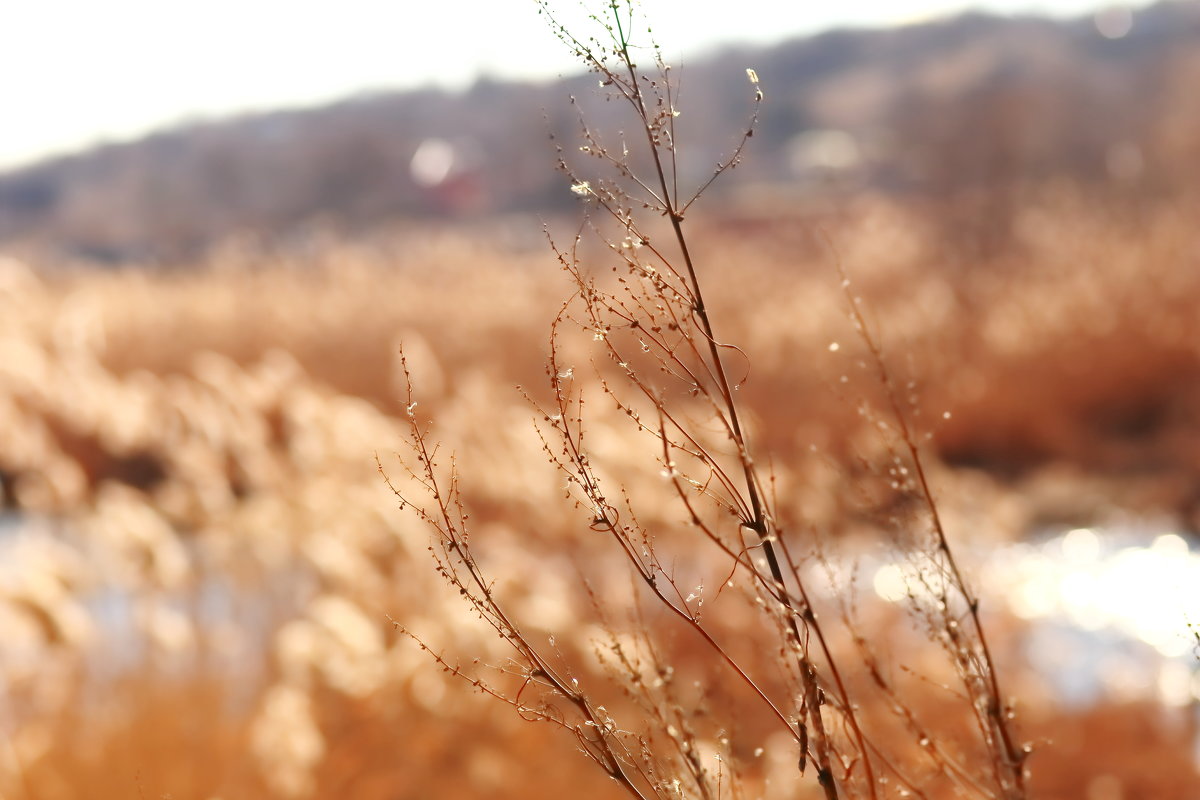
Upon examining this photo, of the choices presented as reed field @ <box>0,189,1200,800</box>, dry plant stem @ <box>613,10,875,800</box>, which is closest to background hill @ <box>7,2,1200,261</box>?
reed field @ <box>0,189,1200,800</box>

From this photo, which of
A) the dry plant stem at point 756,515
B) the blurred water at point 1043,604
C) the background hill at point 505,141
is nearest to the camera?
the dry plant stem at point 756,515

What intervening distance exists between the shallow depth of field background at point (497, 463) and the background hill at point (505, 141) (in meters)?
9.87

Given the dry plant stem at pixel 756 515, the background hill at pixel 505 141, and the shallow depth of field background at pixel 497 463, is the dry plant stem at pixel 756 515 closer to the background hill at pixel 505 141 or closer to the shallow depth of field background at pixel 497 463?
the shallow depth of field background at pixel 497 463

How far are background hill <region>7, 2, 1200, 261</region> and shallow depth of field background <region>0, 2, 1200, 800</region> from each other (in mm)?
9867

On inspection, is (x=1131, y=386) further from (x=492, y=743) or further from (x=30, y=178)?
(x=30, y=178)

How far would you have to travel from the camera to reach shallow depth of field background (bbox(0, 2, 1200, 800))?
9.93 ft

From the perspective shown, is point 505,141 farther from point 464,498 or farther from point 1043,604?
point 1043,604

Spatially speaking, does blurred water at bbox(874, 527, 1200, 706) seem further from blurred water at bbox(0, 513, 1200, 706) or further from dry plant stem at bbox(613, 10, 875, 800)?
dry plant stem at bbox(613, 10, 875, 800)

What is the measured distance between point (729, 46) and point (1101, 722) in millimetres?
40155

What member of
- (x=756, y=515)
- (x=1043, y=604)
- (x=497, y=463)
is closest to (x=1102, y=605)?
(x=1043, y=604)

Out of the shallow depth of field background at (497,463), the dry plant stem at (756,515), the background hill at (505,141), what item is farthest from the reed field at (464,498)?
the background hill at (505,141)

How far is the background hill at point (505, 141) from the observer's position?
26.8 m

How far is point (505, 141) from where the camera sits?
35938 millimetres

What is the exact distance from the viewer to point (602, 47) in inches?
37.9
